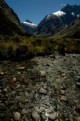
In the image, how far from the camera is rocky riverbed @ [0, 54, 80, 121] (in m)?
8.48

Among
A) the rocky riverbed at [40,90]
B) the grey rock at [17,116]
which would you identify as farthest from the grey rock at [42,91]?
the grey rock at [17,116]

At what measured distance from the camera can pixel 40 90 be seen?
9977 mm

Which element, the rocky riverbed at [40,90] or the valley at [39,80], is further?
the valley at [39,80]

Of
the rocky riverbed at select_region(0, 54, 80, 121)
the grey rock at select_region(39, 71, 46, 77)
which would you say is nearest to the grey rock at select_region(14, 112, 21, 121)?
the rocky riverbed at select_region(0, 54, 80, 121)

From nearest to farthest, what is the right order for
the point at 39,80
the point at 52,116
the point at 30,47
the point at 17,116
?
the point at 17,116 < the point at 52,116 < the point at 39,80 < the point at 30,47

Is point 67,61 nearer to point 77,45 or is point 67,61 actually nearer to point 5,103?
point 77,45

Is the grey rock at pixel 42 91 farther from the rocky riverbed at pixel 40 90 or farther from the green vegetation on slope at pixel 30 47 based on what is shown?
the green vegetation on slope at pixel 30 47

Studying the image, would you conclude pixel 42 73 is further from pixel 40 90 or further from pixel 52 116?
pixel 52 116

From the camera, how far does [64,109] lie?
351 inches

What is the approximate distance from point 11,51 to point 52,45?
3618mm

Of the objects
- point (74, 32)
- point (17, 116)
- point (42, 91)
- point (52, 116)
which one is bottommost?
point (52, 116)

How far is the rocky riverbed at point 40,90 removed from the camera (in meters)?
8.48

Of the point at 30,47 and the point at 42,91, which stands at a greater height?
the point at 30,47

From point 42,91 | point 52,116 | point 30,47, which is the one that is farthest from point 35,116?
point 30,47
